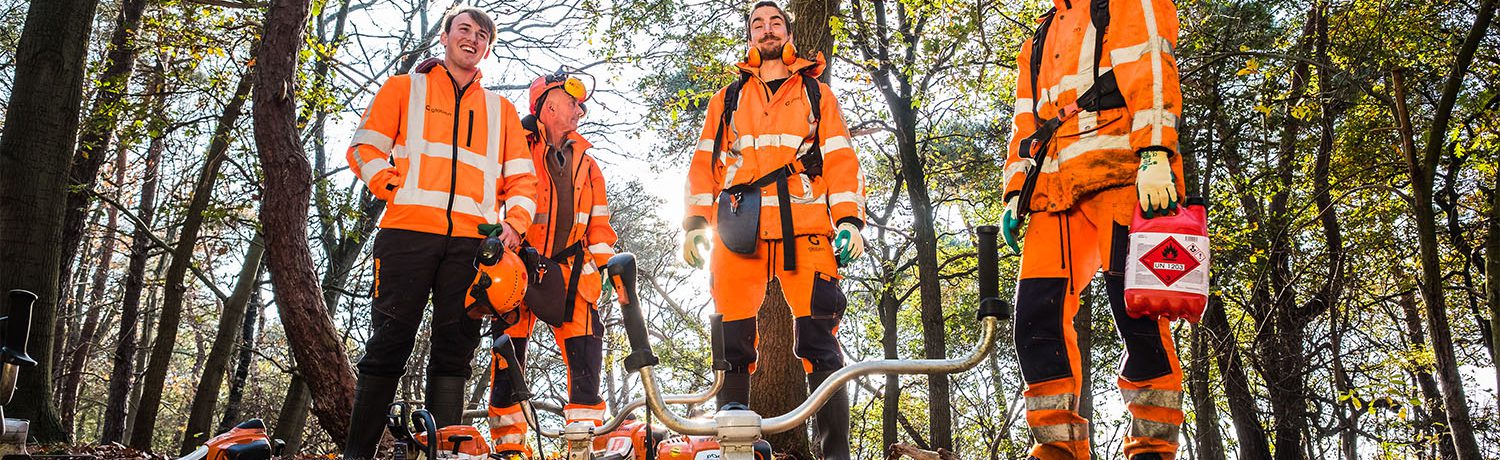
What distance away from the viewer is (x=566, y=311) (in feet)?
17.7

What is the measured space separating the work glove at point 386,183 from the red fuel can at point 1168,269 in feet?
10.3

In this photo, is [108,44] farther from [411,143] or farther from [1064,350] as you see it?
[1064,350]

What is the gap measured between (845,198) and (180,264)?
8796mm

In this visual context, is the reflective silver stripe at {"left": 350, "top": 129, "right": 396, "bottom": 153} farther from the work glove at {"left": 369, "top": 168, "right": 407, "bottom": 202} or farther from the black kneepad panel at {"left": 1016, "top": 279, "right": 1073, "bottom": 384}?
the black kneepad panel at {"left": 1016, "top": 279, "right": 1073, "bottom": 384}

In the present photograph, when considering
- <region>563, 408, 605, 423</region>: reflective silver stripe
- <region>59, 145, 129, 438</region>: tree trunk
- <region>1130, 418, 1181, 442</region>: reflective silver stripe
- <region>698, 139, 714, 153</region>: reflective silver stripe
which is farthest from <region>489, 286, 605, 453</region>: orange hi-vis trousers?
<region>59, 145, 129, 438</region>: tree trunk

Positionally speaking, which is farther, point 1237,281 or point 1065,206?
point 1237,281

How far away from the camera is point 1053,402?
3.15 m

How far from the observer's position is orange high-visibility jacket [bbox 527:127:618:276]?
5.60 metres

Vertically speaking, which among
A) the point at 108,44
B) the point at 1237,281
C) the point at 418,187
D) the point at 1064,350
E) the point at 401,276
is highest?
the point at 108,44

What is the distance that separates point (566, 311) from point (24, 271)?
9.63 ft

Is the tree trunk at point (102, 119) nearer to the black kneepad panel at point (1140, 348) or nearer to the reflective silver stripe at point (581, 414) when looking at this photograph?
the reflective silver stripe at point (581, 414)

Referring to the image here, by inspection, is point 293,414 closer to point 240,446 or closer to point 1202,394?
point 240,446

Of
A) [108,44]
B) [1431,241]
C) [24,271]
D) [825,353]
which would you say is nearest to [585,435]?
[825,353]

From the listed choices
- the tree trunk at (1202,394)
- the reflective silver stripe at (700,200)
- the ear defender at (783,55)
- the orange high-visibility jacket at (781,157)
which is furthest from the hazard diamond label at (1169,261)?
the tree trunk at (1202,394)
